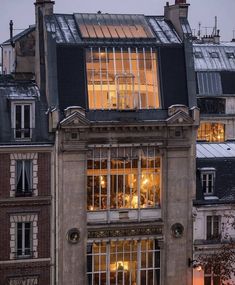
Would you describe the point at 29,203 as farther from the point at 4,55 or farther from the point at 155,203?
the point at 4,55

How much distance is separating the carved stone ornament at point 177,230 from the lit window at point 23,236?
27.7ft

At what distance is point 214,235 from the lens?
2211 inches

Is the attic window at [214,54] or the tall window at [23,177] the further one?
the attic window at [214,54]

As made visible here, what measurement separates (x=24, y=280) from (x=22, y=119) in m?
9.40

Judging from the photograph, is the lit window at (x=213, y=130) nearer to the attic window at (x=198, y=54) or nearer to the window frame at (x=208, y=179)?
the attic window at (x=198, y=54)

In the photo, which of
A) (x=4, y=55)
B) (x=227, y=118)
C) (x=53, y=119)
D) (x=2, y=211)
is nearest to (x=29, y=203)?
(x=2, y=211)

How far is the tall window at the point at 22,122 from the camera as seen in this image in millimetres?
52781

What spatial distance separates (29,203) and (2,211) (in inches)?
64.2

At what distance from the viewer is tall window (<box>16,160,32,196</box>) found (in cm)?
5272

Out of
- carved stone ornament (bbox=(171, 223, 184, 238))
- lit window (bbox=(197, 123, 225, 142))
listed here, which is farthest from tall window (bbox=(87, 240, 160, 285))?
lit window (bbox=(197, 123, 225, 142))

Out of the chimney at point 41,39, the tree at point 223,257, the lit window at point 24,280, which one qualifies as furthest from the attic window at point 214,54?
the lit window at point 24,280

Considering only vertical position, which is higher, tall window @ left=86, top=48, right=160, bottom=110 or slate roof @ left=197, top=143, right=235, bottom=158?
tall window @ left=86, top=48, right=160, bottom=110

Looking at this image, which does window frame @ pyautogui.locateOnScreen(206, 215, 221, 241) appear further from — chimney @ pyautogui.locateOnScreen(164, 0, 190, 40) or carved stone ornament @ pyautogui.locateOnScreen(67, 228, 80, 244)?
chimney @ pyautogui.locateOnScreen(164, 0, 190, 40)

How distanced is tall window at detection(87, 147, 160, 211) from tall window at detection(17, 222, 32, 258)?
156 inches
